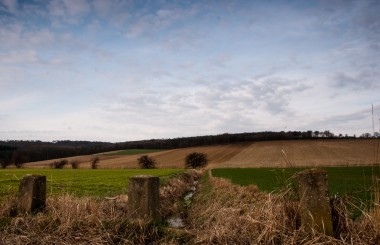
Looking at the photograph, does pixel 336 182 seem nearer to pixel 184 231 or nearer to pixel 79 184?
pixel 79 184

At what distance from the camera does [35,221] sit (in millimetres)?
6676

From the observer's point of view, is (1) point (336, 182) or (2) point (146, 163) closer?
(1) point (336, 182)

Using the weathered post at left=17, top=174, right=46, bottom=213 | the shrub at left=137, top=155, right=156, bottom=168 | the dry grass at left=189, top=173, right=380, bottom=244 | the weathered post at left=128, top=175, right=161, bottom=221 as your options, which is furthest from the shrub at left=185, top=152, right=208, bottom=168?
the dry grass at left=189, top=173, right=380, bottom=244

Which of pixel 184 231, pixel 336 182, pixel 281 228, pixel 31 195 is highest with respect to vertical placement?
pixel 31 195

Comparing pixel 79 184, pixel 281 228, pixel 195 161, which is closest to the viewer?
pixel 281 228

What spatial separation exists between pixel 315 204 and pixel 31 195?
5451 millimetres

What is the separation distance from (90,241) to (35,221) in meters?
1.45

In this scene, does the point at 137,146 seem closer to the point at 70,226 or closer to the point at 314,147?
the point at 314,147

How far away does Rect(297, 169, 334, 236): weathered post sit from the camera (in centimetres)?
498

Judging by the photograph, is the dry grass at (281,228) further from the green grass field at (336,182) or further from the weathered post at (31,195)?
the weathered post at (31,195)

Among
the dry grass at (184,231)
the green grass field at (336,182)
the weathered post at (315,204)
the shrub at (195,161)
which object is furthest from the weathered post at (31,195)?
the shrub at (195,161)

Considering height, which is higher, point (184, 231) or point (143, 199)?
point (143, 199)

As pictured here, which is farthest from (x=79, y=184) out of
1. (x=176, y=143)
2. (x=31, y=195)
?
(x=176, y=143)

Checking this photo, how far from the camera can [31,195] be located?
7.23 m
